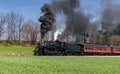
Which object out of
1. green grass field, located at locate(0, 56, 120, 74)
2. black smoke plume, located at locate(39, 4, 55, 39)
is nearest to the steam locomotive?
black smoke plume, located at locate(39, 4, 55, 39)

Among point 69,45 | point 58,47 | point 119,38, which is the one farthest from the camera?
point 119,38

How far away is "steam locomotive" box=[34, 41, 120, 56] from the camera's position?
59.7 m

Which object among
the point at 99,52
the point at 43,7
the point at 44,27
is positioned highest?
the point at 43,7

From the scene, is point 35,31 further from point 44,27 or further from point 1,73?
point 1,73

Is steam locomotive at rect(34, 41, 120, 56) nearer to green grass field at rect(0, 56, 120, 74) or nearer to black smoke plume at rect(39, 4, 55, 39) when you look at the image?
black smoke plume at rect(39, 4, 55, 39)

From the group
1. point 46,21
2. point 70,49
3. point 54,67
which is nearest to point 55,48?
point 70,49

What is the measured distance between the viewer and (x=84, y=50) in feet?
211

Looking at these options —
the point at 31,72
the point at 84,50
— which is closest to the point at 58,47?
the point at 84,50

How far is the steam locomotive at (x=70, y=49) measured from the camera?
59.7 meters

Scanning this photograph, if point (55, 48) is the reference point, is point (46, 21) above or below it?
above

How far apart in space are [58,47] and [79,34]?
31.6 ft

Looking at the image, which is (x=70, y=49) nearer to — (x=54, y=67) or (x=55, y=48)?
(x=55, y=48)

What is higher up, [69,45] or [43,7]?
[43,7]

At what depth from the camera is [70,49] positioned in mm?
63156
